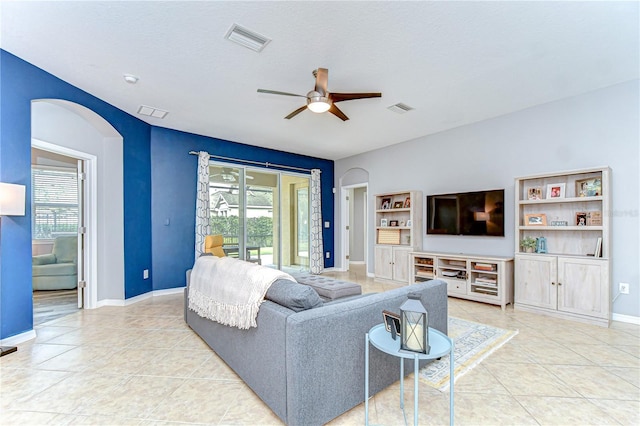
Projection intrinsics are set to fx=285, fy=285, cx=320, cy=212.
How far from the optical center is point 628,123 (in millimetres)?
3271

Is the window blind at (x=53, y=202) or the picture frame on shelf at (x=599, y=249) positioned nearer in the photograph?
the picture frame on shelf at (x=599, y=249)

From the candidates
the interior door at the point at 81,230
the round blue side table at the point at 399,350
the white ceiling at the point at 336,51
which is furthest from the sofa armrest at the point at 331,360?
the interior door at the point at 81,230

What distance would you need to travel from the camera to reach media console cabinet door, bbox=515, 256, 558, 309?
11.5ft

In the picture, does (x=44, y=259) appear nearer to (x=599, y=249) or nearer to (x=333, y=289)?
(x=333, y=289)

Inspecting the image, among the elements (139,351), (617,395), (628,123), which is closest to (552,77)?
(628,123)

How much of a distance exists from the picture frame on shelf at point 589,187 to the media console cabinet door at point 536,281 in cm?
86

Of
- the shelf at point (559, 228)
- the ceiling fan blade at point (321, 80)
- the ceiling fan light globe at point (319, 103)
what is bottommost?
the shelf at point (559, 228)

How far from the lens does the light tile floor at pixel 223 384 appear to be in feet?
5.67

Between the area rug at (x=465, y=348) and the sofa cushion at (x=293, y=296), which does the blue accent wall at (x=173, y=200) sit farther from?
the area rug at (x=465, y=348)

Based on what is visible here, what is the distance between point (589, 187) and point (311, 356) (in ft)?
12.8

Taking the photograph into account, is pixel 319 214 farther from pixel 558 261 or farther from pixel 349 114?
pixel 558 261

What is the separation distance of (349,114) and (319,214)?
9.83ft

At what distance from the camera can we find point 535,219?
3.84m

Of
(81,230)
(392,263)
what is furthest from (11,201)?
(392,263)
